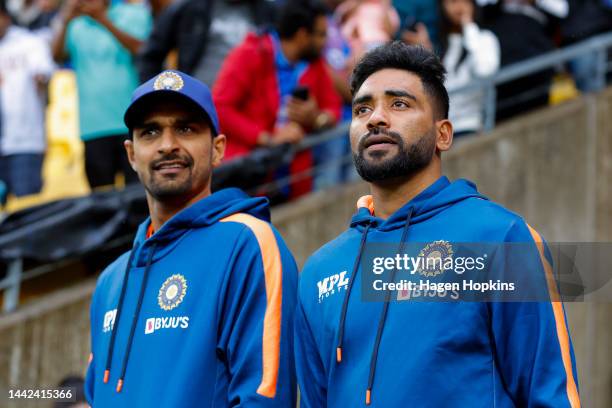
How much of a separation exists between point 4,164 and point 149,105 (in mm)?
5521

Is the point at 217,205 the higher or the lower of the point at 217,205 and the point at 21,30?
the lower

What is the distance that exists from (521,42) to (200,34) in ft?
9.97

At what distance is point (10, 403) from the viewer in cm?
800

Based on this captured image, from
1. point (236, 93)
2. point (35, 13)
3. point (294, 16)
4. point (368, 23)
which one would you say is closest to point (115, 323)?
point (236, 93)

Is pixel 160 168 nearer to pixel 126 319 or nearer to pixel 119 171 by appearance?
pixel 126 319

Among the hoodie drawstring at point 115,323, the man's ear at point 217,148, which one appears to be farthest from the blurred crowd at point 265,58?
the hoodie drawstring at point 115,323

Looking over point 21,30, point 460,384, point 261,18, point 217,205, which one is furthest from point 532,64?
point 460,384

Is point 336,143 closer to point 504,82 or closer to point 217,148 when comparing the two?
point 504,82

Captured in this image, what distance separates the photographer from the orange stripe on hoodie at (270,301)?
449 centimetres

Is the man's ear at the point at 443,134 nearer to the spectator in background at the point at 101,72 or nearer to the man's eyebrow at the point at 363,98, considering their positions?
→ the man's eyebrow at the point at 363,98

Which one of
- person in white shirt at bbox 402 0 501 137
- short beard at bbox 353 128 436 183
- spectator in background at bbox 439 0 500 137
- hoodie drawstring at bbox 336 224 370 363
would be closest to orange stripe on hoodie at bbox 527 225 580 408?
short beard at bbox 353 128 436 183

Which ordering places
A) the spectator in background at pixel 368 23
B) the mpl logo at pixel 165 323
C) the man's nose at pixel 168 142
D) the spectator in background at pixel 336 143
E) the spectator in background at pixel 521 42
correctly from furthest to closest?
Result: the spectator in background at pixel 368 23
the spectator in background at pixel 521 42
the spectator in background at pixel 336 143
the man's nose at pixel 168 142
the mpl logo at pixel 165 323

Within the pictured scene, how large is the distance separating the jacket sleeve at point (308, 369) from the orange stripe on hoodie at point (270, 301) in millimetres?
100

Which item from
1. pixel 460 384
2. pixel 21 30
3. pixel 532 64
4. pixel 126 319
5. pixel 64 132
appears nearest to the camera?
pixel 460 384
